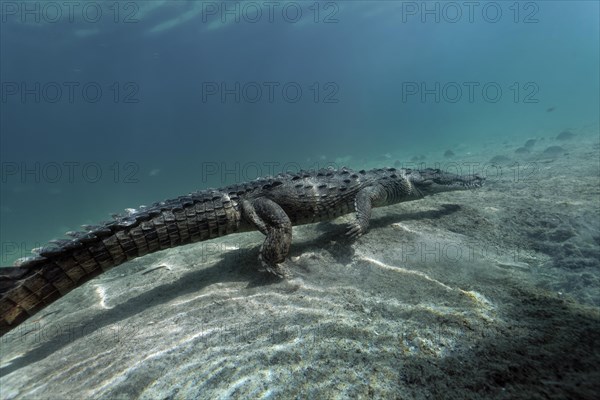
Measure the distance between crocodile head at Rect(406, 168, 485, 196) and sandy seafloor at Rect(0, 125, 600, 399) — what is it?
0.81m

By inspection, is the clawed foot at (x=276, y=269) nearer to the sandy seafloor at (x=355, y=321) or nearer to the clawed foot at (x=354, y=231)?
the sandy seafloor at (x=355, y=321)

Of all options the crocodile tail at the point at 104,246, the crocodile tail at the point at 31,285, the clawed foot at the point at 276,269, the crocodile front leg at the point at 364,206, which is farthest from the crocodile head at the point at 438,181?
the crocodile tail at the point at 31,285

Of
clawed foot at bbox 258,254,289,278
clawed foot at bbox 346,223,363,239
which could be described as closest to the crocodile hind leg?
clawed foot at bbox 258,254,289,278

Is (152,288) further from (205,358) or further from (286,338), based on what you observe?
(286,338)

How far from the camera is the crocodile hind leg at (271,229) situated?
14.8ft

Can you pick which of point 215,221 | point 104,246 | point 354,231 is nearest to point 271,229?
point 215,221

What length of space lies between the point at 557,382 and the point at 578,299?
1883 mm

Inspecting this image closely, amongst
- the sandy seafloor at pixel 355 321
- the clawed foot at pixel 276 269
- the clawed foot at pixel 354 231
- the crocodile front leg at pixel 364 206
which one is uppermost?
the crocodile front leg at pixel 364 206

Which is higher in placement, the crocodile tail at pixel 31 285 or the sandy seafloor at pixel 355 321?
the crocodile tail at pixel 31 285

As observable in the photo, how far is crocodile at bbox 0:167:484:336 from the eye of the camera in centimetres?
350

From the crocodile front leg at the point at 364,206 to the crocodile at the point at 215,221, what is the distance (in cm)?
2

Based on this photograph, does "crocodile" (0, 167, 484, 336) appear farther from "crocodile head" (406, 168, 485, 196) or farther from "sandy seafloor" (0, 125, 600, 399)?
"sandy seafloor" (0, 125, 600, 399)

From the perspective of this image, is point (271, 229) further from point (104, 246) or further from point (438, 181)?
point (438, 181)

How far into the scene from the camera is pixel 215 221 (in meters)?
4.68
